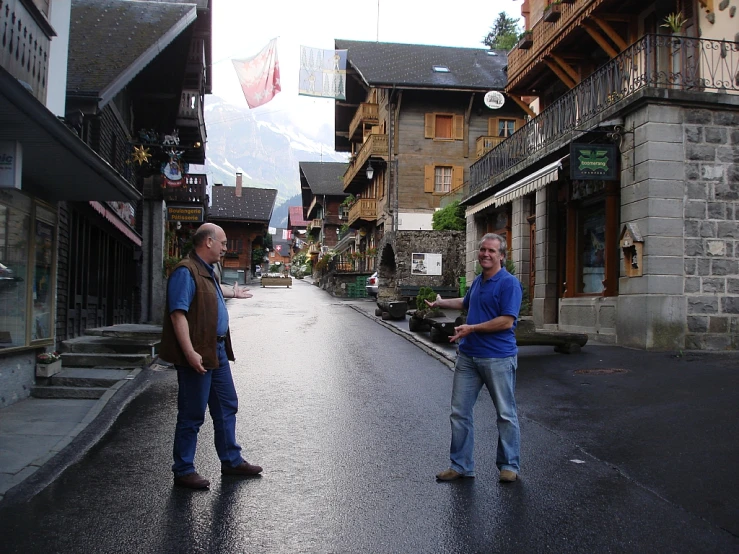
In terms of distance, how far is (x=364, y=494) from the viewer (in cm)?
499

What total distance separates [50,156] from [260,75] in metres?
17.8

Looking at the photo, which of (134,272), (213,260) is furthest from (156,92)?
(213,260)

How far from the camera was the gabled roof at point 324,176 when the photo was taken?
73188mm

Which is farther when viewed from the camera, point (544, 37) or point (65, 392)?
point (544, 37)

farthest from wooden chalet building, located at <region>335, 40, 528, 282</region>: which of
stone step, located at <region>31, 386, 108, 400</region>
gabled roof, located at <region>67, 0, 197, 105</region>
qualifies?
stone step, located at <region>31, 386, 108, 400</region>

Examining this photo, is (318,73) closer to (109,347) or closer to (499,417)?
(109,347)

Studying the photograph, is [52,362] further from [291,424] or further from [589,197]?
[589,197]

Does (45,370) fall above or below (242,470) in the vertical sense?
above

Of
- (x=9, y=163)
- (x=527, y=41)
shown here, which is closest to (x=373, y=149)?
(x=527, y=41)

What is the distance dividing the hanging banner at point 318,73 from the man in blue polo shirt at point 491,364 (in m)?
27.2

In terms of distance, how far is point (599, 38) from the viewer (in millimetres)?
16109

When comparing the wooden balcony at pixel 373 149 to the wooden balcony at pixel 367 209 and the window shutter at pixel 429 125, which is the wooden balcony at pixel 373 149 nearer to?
the wooden balcony at pixel 367 209

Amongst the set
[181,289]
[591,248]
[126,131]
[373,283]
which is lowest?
[181,289]

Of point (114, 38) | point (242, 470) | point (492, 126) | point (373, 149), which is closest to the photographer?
point (242, 470)
